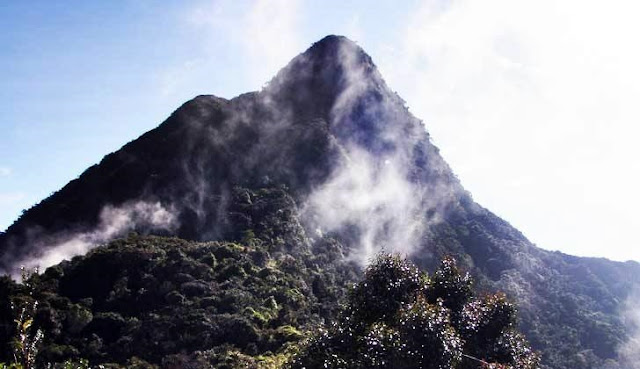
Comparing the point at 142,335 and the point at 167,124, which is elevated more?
the point at 167,124

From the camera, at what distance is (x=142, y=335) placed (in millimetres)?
44094

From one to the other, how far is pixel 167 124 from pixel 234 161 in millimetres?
15004

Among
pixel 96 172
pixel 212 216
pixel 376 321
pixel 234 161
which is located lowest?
pixel 376 321

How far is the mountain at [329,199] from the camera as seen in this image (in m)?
69.4

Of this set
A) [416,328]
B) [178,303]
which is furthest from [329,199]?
[416,328]

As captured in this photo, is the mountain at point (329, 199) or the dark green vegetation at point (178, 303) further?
the mountain at point (329, 199)

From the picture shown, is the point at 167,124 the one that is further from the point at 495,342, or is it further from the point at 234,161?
the point at 495,342

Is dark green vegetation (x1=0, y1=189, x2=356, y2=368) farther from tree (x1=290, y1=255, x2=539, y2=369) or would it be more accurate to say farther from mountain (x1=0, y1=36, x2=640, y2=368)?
tree (x1=290, y1=255, x2=539, y2=369)

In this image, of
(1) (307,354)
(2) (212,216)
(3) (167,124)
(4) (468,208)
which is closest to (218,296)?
(2) (212,216)

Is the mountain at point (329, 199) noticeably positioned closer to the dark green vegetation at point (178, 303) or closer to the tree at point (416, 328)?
the dark green vegetation at point (178, 303)

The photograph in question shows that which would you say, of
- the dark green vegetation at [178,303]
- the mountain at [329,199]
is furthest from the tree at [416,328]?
the mountain at [329,199]

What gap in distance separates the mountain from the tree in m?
37.6

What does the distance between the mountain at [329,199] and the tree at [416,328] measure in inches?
1478

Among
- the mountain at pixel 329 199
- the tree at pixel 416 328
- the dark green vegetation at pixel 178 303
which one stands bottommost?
the tree at pixel 416 328
